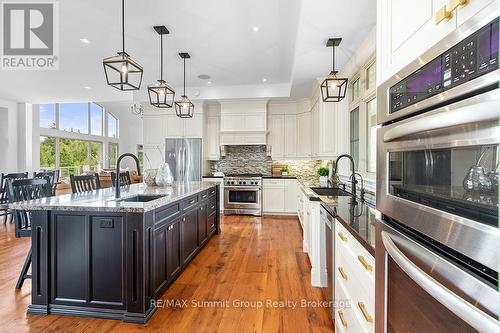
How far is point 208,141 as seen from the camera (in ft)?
21.8

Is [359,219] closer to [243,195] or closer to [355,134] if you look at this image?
[355,134]

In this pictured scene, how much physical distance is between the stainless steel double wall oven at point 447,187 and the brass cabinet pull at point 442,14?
0.20ft

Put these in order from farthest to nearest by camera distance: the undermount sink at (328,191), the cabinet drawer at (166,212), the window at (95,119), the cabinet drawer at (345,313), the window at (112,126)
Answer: the window at (112,126)
the window at (95,119)
the undermount sink at (328,191)
the cabinet drawer at (166,212)
the cabinet drawer at (345,313)

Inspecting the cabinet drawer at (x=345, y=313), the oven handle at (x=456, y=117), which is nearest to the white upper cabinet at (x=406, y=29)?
the oven handle at (x=456, y=117)

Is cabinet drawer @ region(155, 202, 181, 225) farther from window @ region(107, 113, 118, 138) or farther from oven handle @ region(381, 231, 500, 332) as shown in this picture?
window @ region(107, 113, 118, 138)

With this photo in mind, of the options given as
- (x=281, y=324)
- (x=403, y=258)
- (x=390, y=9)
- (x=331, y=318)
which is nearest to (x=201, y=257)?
(x=281, y=324)

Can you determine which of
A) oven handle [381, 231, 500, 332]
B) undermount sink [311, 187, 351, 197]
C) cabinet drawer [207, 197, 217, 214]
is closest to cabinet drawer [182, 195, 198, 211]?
cabinet drawer [207, 197, 217, 214]

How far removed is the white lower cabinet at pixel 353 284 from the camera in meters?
1.18

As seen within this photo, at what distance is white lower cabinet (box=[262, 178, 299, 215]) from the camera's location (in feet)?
19.7

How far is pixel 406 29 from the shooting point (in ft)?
2.77

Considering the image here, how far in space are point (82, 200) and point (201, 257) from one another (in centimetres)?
171

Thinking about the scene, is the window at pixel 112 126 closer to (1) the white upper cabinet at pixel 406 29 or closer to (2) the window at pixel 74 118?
(2) the window at pixel 74 118

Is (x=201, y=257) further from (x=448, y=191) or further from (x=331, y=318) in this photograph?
(x=448, y=191)

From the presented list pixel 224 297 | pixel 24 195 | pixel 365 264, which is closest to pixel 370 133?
pixel 365 264
